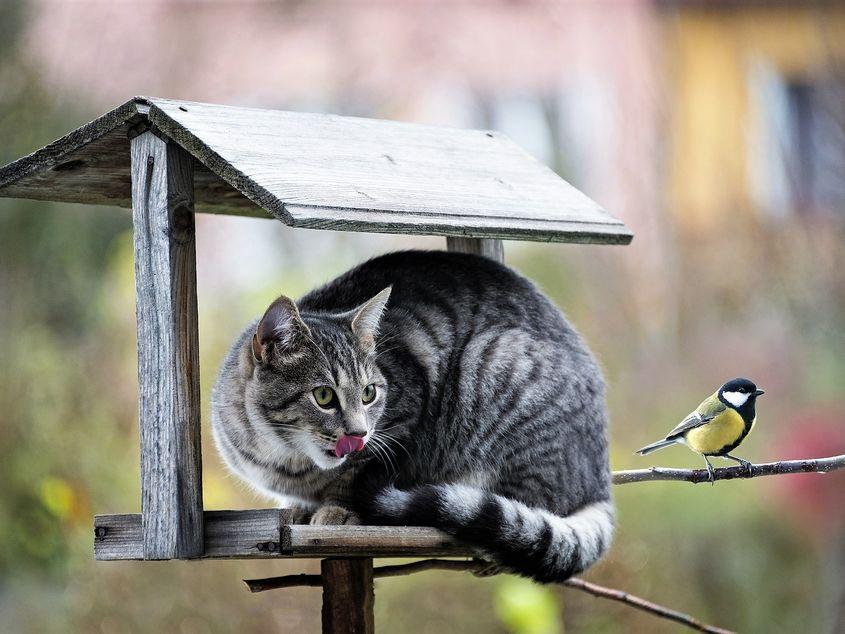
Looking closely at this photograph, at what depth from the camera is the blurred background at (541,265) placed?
15.9 feet

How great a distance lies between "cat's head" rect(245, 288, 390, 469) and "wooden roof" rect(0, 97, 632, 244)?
0.25 meters

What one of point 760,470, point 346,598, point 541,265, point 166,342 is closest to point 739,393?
point 760,470

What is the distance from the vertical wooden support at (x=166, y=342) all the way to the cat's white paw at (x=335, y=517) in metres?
0.22

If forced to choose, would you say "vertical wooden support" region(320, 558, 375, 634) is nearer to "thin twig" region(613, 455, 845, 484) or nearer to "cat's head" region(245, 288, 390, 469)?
"cat's head" region(245, 288, 390, 469)

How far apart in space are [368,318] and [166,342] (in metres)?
0.38

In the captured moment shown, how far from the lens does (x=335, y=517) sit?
2.10 m

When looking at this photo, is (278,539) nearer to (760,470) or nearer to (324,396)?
(324,396)

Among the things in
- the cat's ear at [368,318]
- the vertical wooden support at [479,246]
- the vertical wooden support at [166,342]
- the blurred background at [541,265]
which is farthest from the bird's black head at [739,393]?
the blurred background at [541,265]

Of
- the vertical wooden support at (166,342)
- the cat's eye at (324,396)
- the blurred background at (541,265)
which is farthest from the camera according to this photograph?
the blurred background at (541,265)

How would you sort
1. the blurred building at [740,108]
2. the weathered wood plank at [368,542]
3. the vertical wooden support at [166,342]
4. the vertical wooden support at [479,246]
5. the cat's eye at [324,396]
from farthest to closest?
the blurred building at [740,108]
the vertical wooden support at [479,246]
the cat's eye at [324,396]
the vertical wooden support at [166,342]
the weathered wood plank at [368,542]

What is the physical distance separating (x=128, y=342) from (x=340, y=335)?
353cm

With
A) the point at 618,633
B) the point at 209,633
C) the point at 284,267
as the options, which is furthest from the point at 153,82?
the point at 618,633

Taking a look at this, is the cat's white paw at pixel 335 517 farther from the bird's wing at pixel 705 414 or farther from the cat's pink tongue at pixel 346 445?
the bird's wing at pixel 705 414

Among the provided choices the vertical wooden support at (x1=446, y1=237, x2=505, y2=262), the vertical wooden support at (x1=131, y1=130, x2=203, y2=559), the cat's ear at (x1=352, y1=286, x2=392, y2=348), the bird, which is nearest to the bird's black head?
the bird
